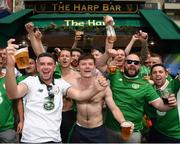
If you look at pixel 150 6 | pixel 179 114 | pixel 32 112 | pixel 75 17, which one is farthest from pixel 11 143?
pixel 150 6

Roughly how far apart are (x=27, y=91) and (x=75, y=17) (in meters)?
5.91

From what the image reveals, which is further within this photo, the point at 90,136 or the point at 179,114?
the point at 179,114

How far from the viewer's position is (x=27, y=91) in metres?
4.77

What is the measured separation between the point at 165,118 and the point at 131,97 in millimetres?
573

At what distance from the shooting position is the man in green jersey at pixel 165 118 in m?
5.73

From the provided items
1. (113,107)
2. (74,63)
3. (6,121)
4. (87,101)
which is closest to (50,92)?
(87,101)

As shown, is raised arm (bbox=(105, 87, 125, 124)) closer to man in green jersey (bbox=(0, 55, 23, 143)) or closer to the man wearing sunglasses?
the man wearing sunglasses

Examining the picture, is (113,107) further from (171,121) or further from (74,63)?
(74,63)

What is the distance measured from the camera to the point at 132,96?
5570 mm

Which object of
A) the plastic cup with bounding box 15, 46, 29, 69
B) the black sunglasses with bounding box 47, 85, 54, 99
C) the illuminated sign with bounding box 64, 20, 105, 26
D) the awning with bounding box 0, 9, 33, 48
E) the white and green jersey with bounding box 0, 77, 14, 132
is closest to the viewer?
the black sunglasses with bounding box 47, 85, 54, 99

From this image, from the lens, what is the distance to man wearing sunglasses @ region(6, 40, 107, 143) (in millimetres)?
4645

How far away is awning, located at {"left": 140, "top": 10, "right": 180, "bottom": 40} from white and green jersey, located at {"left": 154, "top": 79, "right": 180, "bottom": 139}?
144 inches

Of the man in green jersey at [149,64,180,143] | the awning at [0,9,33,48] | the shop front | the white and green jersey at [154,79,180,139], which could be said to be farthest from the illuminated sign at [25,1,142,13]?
the white and green jersey at [154,79,180,139]

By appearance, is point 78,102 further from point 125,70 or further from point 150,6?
point 150,6
